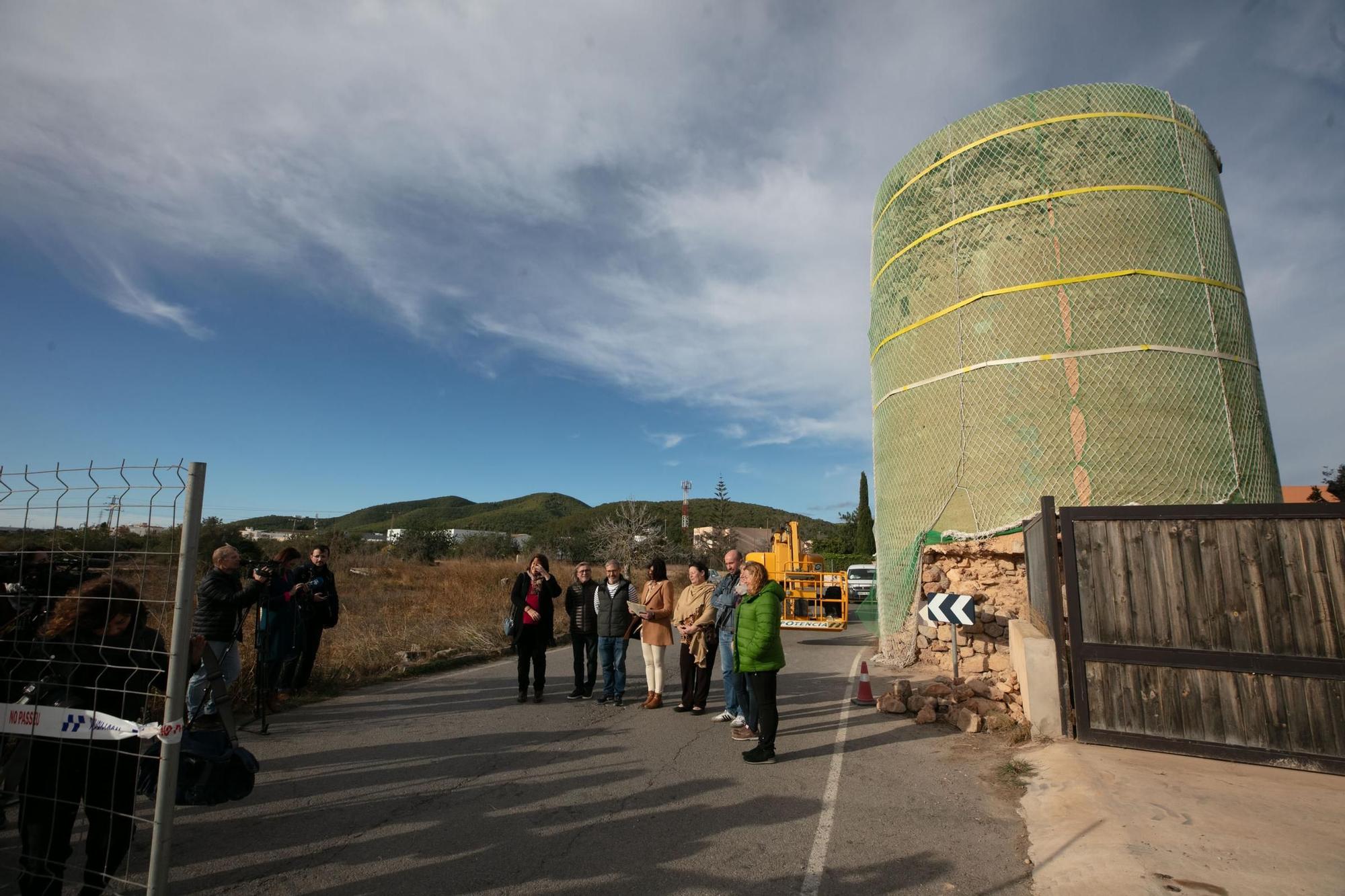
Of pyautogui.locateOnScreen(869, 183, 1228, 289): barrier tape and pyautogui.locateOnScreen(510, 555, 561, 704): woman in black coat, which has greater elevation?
pyautogui.locateOnScreen(869, 183, 1228, 289): barrier tape

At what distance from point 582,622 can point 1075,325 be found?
26.9ft

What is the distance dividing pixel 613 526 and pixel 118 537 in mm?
51681

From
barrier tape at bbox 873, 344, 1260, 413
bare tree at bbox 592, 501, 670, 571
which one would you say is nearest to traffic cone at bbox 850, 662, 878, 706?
barrier tape at bbox 873, 344, 1260, 413

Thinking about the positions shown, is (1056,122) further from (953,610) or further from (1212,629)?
(1212,629)

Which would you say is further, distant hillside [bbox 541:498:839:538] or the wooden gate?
distant hillside [bbox 541:498:839:538]

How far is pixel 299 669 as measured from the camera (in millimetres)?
8445

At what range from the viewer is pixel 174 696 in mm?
2764

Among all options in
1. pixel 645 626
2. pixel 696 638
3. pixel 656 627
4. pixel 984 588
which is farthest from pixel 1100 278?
pixel 645 626

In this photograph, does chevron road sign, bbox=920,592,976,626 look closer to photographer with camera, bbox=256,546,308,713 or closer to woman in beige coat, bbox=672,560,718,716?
woman in beige coat, bbox=672,560,718,716

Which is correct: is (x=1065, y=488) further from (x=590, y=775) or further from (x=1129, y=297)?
(x=590, y=775)

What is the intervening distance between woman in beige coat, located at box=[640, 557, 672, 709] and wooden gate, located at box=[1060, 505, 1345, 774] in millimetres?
4286

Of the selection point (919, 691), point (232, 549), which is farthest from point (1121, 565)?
point (232, 549)

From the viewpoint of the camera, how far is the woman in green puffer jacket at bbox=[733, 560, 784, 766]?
5.93 metres

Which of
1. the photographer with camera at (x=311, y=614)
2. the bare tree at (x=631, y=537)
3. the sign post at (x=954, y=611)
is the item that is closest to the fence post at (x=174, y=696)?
the photographer with camera at (x=311, y=614)
